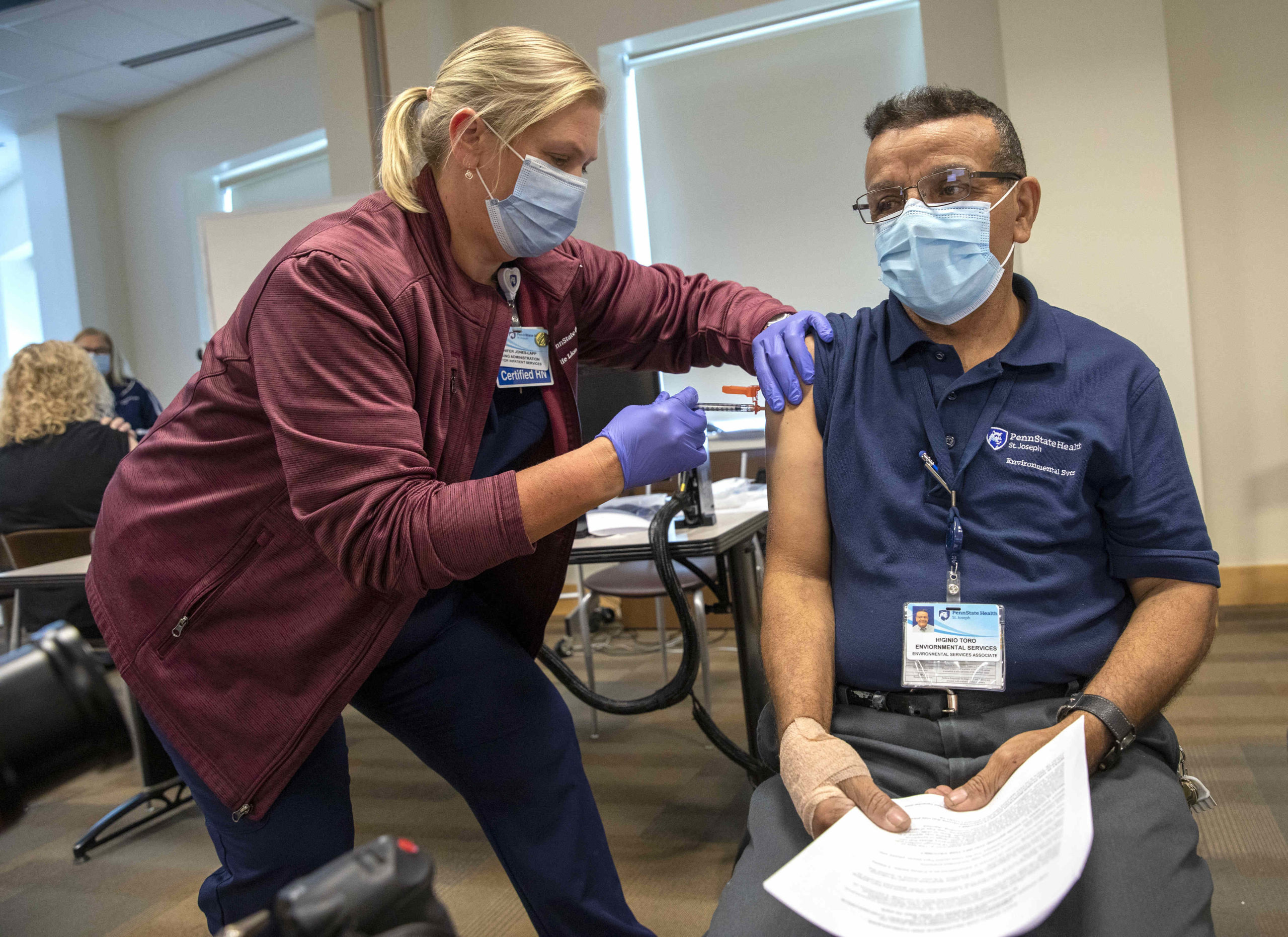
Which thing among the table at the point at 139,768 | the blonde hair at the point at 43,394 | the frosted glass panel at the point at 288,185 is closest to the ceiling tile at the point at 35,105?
the frosted glass panel at the point at 288,185

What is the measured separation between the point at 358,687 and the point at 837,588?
64 cm

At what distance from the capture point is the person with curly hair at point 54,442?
3287 millimetres

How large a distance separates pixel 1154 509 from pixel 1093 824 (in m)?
0.40

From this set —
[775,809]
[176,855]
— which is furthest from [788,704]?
[176,855]

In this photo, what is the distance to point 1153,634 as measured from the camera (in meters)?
1.09

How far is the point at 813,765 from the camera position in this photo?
1022 millimetres

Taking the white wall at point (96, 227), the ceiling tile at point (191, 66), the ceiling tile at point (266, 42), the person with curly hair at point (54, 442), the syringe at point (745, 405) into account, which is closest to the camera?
the syringe at point (745, 405)

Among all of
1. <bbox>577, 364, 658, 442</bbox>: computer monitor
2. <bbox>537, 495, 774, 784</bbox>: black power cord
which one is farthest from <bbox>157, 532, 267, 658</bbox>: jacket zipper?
<bbox>577, 364, 658, 442</bbox>: computer monitor

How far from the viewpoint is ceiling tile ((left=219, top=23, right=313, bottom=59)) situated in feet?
18.9

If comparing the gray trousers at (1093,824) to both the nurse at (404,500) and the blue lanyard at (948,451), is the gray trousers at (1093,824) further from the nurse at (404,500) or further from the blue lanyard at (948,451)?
the nurse at (404,500)

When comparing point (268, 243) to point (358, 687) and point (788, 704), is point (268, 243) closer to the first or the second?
point (358, 687)

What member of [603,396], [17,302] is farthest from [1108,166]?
[17,302]

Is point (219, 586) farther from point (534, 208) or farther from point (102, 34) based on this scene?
point (102, 34)

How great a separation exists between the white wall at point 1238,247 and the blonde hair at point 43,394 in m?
4.51
